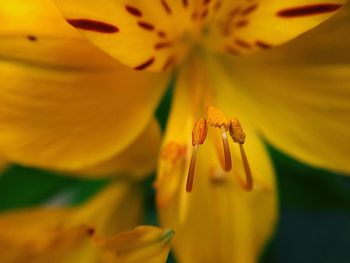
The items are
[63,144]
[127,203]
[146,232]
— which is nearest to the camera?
[146,232]

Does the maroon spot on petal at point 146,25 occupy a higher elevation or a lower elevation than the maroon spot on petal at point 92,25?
higher

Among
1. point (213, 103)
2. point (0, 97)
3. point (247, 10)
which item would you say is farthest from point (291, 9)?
point (0, 97)

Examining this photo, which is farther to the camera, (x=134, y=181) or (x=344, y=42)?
(x=134, y=181)

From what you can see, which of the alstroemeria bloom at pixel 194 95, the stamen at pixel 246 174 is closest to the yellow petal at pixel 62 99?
the alstroemeria bloom at pixel 194 95

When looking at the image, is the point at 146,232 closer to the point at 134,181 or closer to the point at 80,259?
the point at 80,259

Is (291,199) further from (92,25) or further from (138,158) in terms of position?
(92,25)

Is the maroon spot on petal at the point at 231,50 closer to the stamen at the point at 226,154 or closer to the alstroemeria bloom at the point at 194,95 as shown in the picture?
the alstroemeria bloom at the point at 194,95

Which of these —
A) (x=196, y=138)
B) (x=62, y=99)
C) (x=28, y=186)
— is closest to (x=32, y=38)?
(x=62, y=99)

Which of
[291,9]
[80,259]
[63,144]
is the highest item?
[291,9]
